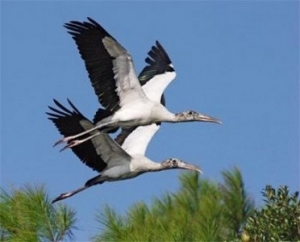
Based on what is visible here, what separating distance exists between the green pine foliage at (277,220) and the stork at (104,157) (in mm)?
1592

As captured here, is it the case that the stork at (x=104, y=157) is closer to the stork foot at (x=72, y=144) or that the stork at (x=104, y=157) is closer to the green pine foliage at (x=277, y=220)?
the stork foot at (x=72, y=144)

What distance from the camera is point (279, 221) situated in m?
11.5

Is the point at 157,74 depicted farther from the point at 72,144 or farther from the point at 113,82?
the point at 72,144

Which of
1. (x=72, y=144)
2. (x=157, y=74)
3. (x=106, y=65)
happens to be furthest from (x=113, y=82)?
(x=157, y=74)

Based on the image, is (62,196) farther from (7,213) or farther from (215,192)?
(215,192)

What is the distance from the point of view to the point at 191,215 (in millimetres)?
14578

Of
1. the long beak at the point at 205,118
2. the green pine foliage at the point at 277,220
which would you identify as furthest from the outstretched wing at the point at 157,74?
the green pine foliage at the point at 277,220

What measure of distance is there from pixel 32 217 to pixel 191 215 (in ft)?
13.1

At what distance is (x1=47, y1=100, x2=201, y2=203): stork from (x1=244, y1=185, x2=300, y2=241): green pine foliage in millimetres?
1592

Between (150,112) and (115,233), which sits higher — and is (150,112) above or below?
above

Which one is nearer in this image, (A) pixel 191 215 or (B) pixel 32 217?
(B) pixel 32 217

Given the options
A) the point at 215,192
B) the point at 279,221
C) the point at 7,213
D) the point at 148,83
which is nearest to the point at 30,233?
the point at 7,213

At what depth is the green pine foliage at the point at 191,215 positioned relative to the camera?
35.4 ft

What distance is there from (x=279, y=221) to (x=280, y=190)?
0.93 feet
